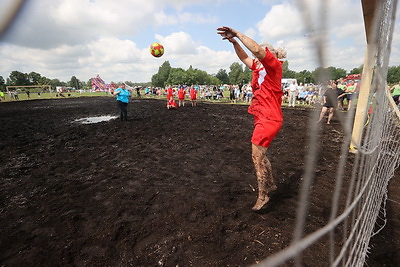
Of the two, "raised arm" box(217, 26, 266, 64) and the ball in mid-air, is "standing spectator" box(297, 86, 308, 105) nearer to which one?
the ball in mid-air

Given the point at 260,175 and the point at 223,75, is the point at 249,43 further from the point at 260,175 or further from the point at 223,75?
the point at 223,75

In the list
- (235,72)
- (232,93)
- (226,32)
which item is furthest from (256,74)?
(235,72)

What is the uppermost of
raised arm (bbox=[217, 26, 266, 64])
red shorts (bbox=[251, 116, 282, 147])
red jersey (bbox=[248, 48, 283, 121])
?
raised arm (bbox=[217, 26, 266, 64])

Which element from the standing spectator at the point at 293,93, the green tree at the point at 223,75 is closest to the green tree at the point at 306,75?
the standing spectator at the point at 293,93

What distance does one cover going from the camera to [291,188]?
3.68 meters

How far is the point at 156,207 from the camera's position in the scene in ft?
10.5

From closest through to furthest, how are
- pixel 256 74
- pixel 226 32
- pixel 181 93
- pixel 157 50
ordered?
1. pixel 226 32
2. pixel 256 74
3. pixel 157 50
4. pixel 181 93

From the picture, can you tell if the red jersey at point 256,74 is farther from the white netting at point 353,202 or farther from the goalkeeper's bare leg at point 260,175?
the white netting at point 353,202

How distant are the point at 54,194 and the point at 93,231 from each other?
4.72 feet

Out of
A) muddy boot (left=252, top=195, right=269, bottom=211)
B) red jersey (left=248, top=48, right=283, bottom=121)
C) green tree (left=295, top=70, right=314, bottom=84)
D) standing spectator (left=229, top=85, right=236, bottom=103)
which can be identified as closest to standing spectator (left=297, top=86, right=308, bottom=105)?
standing spectator (left=229, top=85, right=236, bottom=103)

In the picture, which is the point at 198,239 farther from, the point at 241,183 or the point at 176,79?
the point at 176,79

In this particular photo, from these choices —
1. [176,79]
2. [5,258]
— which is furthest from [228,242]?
[176,79]

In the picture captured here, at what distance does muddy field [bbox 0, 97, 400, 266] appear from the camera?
2.33 m

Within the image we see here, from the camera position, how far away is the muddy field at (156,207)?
2.33m
